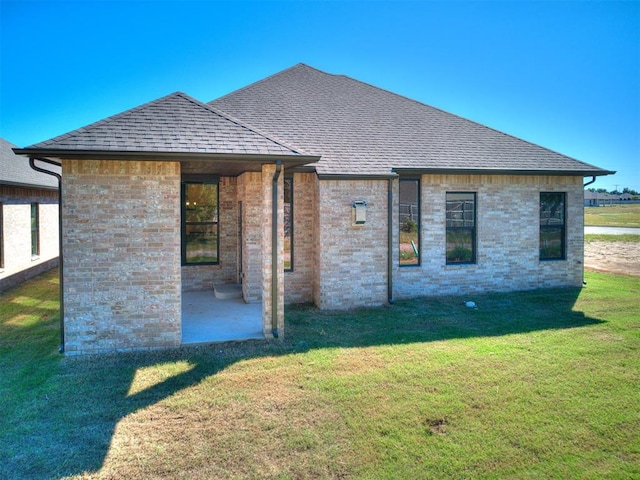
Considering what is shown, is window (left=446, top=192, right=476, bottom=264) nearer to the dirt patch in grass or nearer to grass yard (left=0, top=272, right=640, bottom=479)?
grass yard (left=0, top=272, right=640, bottom=479)

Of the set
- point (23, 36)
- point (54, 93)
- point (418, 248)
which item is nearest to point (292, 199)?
point (418, 248)

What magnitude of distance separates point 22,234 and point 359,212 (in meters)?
11.4

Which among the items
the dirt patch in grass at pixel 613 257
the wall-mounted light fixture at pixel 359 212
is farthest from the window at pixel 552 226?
the wall-mounted light fixture at pixel 359 212

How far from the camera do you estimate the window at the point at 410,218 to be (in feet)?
35.2

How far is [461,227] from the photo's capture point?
11125 mm

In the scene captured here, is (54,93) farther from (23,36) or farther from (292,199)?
(292,199)

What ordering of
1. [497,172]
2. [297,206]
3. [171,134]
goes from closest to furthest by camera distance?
[171,134] → [297,206] → [497,172]

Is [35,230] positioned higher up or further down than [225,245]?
higher up

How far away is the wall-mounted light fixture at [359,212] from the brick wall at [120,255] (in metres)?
4.19

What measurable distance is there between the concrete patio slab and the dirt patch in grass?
13.8m

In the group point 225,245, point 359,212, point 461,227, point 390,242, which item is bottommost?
point 225,245

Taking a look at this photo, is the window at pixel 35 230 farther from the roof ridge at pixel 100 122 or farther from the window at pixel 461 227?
the window at pixel 461 227

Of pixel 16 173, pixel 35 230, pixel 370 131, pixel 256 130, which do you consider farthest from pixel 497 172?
pixel 35 230

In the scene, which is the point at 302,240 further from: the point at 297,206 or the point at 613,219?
the point at 613,219
